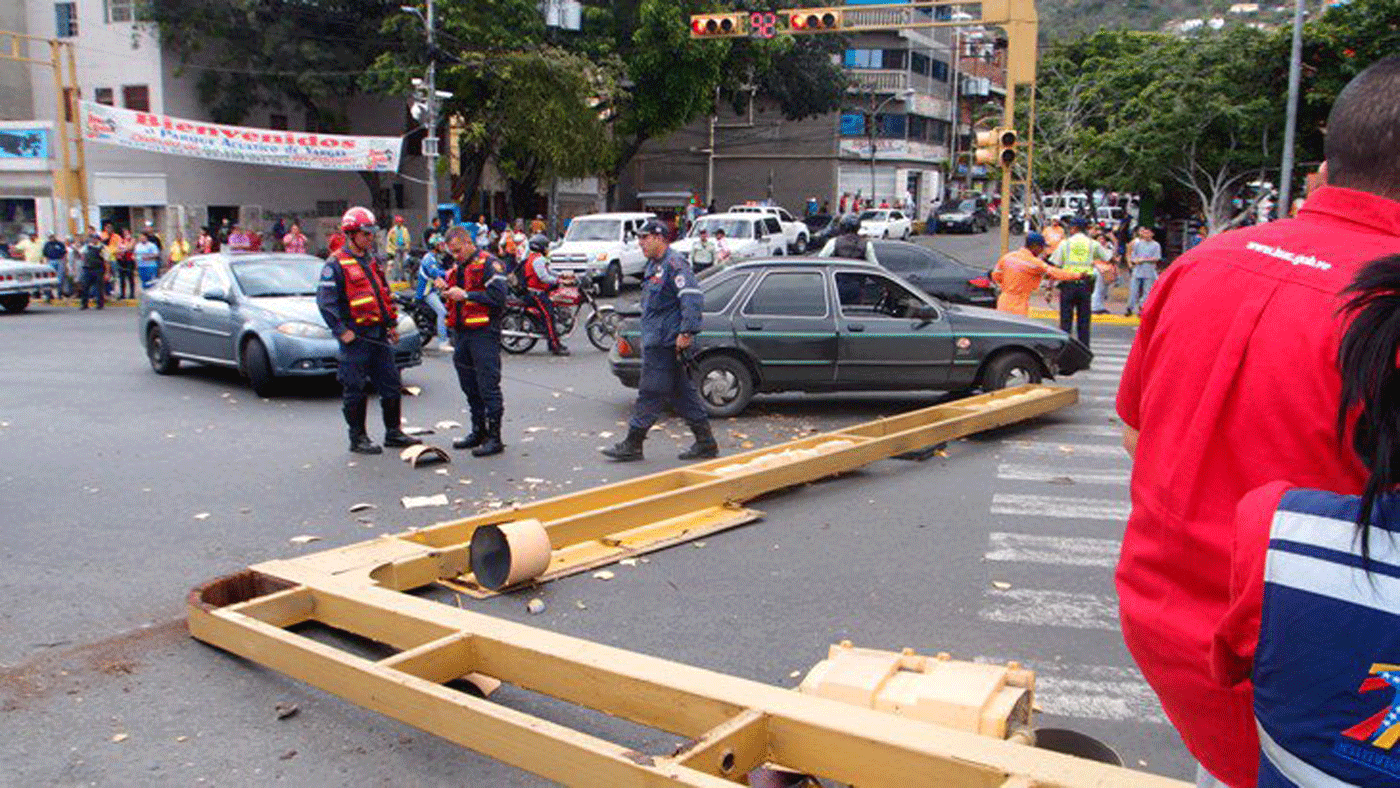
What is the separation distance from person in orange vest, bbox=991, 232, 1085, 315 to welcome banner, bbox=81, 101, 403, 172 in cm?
2139

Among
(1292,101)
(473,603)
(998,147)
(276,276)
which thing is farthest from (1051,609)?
(1292,101)

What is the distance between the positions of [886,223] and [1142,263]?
25.4 m

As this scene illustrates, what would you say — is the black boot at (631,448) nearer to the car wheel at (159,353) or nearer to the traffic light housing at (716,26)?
the car wheel at (159,353)

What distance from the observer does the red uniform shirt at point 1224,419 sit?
189cm

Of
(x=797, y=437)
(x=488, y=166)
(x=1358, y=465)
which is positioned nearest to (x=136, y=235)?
(x=488, y=166)

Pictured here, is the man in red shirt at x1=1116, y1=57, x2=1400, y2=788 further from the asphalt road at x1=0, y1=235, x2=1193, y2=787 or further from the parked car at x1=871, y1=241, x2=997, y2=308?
the parked car at x1=871, y1=241, x2=997, y2=308

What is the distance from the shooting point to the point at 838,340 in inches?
457

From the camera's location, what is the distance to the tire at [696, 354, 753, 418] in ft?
38.6

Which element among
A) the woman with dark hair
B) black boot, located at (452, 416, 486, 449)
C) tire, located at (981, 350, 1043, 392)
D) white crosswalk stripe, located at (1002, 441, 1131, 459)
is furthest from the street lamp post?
the woman with dark hair

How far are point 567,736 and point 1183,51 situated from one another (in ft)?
92.6

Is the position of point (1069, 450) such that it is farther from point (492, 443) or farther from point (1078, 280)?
point (492, 443)

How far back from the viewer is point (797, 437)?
1095 centimetres

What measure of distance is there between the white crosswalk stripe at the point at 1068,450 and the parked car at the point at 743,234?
62.0 ft

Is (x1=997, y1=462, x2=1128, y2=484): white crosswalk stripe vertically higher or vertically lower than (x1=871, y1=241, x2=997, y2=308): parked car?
lower
